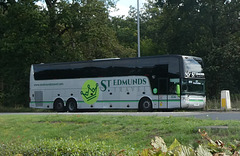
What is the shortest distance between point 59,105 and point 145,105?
25.1 ft

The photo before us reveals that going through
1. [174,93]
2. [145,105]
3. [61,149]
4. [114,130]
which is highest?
[174,93]

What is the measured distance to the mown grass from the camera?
10617mm

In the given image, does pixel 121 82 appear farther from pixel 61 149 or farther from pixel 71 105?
pixel 61 149

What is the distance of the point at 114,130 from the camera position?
13016mm

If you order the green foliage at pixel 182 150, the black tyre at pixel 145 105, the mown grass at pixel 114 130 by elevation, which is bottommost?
the mown grass at pixel 114 130

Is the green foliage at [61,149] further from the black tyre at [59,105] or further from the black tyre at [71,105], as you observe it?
the black tyre at [59,105]

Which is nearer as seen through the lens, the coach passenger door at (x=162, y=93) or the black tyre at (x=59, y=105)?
the coach passenger door at (x=162, y=93)

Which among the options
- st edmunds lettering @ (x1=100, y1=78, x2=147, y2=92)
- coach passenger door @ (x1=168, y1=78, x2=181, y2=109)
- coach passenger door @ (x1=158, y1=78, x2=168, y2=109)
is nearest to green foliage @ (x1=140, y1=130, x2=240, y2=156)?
coach passenger door @ (x1=168, y1=78, x2=181, y2=109)

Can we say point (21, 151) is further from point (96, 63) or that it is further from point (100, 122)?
point (96, 63)

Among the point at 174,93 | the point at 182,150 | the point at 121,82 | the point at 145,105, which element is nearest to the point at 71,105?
the point at 121,82

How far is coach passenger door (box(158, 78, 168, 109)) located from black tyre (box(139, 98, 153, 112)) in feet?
2.22

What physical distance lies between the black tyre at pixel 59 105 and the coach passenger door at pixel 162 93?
8309 mm

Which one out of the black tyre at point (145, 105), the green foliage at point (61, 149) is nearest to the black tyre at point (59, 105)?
the black tyre at point (145, 105)

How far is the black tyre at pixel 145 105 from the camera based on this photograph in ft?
89.7
